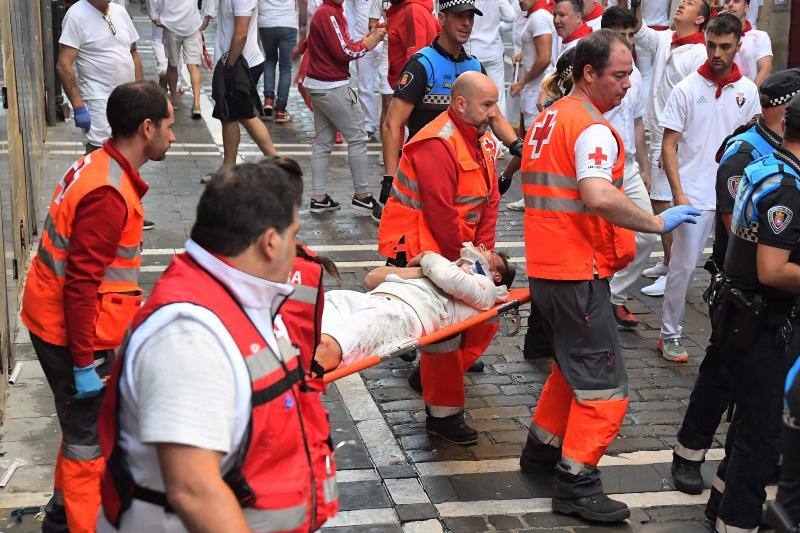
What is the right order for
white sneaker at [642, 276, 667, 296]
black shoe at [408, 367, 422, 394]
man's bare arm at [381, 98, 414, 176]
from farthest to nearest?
white sneaker at [642, 276, 667, 296], man's bare arm at [381, 98, 414, 176], black shoe at [408, 367, 422, 394]

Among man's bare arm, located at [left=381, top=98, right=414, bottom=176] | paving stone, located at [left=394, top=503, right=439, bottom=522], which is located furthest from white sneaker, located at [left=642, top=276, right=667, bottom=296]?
paving stone, located at [left=394, top=503, right=439, bottom=522]

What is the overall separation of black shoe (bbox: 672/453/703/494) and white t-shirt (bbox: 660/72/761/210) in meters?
2.43

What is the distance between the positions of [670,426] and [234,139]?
5.84 meters

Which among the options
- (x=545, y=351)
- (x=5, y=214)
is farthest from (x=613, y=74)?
(x=5, y=214)

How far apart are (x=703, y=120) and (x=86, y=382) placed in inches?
186

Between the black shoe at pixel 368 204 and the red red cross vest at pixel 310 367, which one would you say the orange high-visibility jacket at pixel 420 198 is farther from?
the black shoe at pixel 368 204

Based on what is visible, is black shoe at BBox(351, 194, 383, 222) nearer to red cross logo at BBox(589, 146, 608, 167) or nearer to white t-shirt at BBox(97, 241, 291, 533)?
red cross logo at BBox(589, 146, 608, 167)

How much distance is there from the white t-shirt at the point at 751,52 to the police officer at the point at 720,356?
473 centimetres

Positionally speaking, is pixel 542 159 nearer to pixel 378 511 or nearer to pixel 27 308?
pixel 378 511

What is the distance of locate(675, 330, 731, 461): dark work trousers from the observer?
534 cm

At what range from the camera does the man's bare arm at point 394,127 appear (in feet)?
25.0

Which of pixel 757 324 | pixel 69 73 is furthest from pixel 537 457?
pixel 69 73

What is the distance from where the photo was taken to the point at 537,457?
565 centimetres

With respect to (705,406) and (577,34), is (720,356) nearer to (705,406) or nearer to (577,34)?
(705,406)
